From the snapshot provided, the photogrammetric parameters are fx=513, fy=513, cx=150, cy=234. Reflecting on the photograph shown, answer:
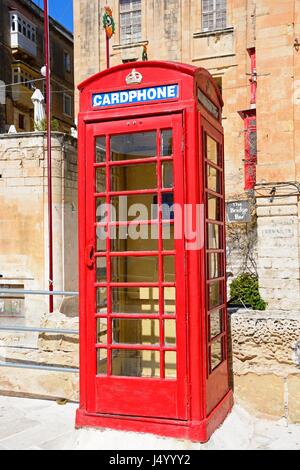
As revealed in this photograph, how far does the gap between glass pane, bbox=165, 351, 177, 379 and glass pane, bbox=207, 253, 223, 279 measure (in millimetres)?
650

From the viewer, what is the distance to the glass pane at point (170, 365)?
371 cm

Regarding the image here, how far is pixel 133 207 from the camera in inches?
157

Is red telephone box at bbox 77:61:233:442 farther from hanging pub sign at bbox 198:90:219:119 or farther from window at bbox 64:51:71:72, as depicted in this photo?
window at bbox 64:51:71:72

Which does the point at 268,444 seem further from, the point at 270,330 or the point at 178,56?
the point at 178,56

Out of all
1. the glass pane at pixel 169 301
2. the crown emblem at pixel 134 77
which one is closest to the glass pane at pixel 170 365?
the glass pane at pixel 169 301

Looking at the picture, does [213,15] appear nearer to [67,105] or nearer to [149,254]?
[67,105]

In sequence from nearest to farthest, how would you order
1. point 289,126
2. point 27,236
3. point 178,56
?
point 289,126, point 27,236, point 178,56

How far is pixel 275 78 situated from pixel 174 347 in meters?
13.5

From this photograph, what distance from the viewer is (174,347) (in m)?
3.69

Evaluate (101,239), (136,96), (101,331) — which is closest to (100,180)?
(101,239)

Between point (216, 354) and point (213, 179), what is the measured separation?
4.58 ft

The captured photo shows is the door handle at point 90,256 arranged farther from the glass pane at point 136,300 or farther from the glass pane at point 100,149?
the glass pane at point 100,149
